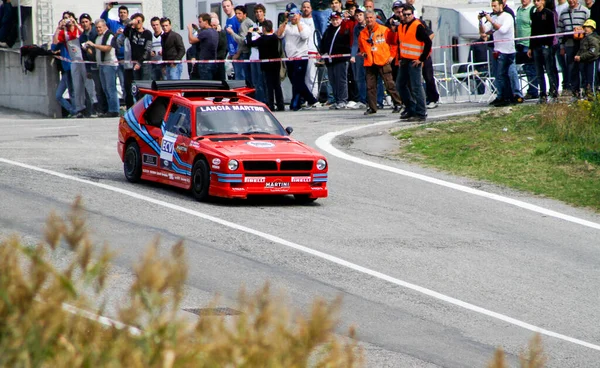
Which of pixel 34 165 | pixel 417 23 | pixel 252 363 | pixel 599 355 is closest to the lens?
pixel 252 363

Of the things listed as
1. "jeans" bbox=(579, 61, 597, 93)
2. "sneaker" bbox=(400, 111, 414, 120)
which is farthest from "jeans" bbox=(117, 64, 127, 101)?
"jeans" bbox=(579, 61, 597, 93)

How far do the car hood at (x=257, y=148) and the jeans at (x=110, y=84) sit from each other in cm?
1270

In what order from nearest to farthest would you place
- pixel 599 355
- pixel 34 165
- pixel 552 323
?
pixel 599 355, pixel 552 323, pixel 34 165

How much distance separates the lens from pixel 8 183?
1445 cm

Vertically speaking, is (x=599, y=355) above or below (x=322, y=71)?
below

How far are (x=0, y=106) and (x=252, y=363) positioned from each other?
94.4 feet

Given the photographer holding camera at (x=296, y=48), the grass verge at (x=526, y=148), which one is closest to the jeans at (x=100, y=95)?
the photographer holding camera at (x=296, y=48)

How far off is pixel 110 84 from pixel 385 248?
52.2ft

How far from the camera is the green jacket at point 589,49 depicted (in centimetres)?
2083

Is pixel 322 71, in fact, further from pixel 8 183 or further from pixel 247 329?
pixel 247 329

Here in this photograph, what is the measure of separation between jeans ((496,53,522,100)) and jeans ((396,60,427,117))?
86.7 inches

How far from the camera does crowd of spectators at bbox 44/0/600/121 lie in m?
22.2

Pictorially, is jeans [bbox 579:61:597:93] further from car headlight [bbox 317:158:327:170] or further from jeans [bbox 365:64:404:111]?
car headlight [bbox 317:158:327:170]

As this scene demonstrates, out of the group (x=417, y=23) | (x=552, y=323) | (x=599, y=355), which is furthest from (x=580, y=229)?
(x=417, y=23)
